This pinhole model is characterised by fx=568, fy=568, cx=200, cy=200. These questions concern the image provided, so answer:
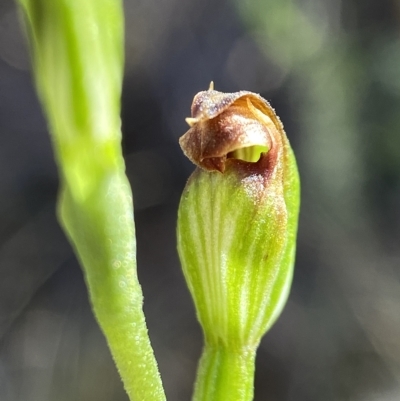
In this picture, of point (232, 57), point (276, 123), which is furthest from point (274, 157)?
point (232, 57)

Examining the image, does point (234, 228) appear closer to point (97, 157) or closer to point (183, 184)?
point (97, 157)

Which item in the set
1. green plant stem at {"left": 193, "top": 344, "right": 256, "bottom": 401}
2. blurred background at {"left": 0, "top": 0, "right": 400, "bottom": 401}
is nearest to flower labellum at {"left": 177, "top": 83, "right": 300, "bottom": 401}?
green plant stem at {"left": 193, "top": 344, "right": 256, "bottom": 401}

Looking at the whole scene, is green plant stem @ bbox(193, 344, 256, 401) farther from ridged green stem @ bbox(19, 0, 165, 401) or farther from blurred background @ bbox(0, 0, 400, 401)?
blurred background @ bbox(0, 0, 400, 401)

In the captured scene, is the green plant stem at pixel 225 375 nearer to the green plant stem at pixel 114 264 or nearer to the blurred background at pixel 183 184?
the green plant stem at pixel 114 264

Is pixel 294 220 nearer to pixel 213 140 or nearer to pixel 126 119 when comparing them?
pixel 213 140

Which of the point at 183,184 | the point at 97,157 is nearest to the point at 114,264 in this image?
the point at 97,157

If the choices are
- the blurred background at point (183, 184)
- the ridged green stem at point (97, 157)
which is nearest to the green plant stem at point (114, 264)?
the ridged green stem at point (97, 157)
